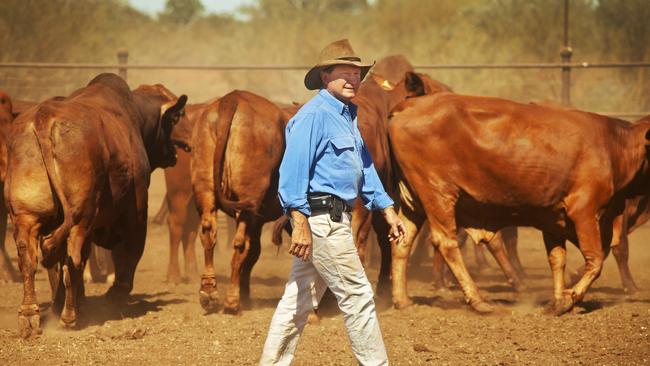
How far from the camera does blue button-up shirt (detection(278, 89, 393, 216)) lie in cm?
499

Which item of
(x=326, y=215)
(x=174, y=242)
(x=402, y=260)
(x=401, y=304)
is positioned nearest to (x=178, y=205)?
(x=174, y=242)

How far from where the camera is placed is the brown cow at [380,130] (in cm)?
847

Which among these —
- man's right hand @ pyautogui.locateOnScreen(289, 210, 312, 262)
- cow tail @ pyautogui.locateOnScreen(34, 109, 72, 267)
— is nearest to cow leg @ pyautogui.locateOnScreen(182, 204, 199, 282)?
cow tail @ pyautogui.locateOnScreen(34, 109, 72, 267)

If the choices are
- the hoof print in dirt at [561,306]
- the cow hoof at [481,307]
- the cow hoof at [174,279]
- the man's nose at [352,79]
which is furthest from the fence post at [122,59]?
the man's nose at [352,79]

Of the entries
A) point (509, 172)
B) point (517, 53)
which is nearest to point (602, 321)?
point (509, 172)

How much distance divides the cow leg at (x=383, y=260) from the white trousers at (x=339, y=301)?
13.2 ft

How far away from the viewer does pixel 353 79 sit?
5281 millimetres

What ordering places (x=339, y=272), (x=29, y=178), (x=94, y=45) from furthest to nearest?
(x=94, y=45), (x=29, y=178), (x=339, y=272)

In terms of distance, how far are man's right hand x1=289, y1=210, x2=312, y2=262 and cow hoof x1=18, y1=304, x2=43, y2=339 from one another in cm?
293

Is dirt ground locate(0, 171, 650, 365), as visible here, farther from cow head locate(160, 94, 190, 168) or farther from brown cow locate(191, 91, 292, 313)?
cow head locate(160, 94, 190, 168)

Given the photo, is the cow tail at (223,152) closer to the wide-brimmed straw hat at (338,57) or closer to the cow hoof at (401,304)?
the cow hoof at (401,304)

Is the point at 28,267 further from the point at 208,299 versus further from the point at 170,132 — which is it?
the point at 170,132

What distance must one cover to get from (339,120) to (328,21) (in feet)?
116

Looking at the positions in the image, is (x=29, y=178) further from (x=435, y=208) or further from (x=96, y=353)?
(x=435, y=208)
